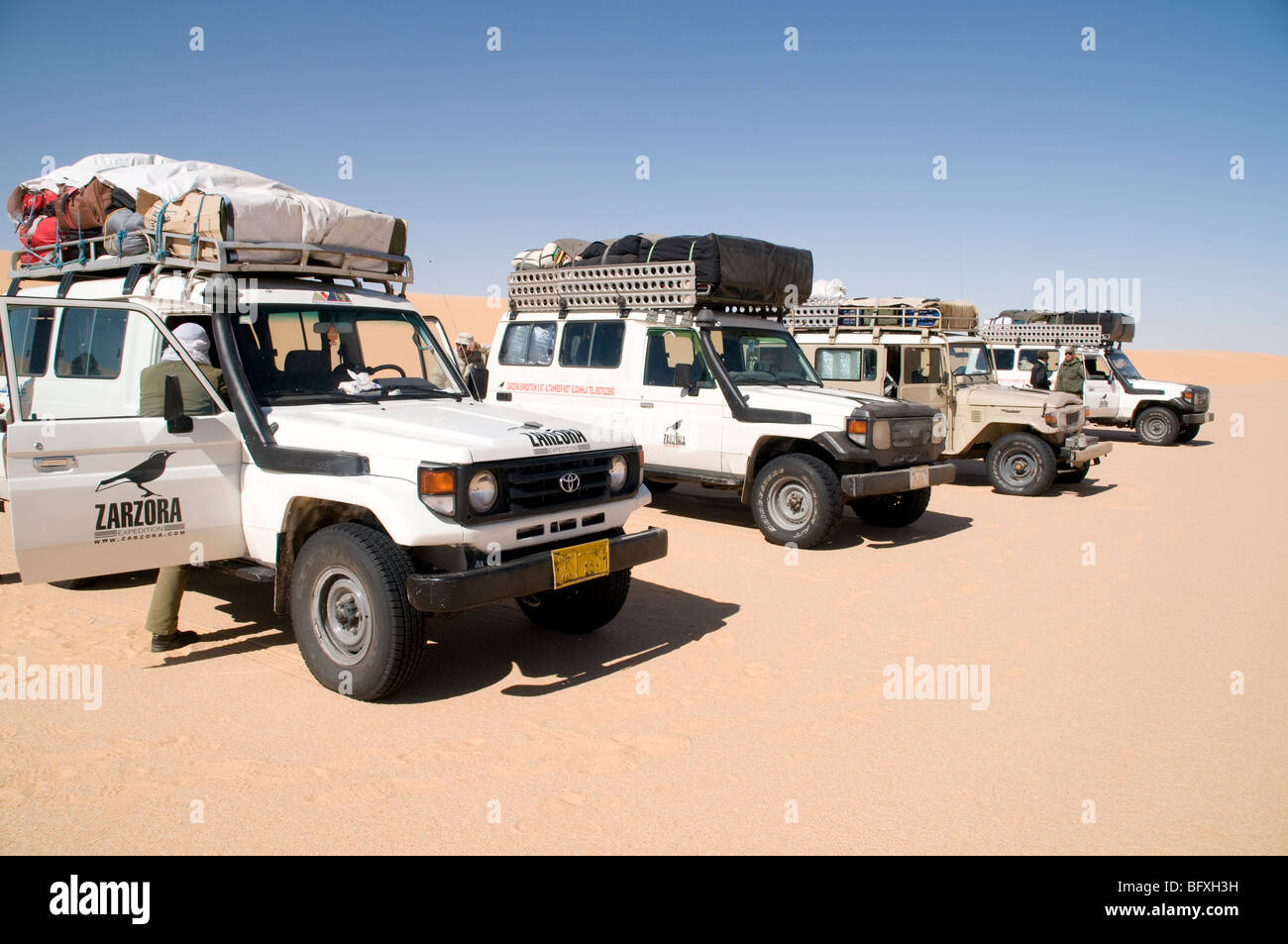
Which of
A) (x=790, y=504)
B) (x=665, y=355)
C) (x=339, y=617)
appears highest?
(x=665, y=355)

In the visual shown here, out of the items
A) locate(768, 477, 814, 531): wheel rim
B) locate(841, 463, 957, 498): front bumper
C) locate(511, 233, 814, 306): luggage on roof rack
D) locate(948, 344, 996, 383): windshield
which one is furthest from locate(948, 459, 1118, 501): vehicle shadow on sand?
locate(768, 477, 814, 531): wheel rim

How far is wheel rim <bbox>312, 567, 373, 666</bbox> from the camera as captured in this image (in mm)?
4441

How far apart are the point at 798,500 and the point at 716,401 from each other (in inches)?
49.1

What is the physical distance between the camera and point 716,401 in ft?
28.1

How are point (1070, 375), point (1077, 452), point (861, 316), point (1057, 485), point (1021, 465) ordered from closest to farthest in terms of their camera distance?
point (1077, 452)
point (1021, 465)
point (861, 316)
point (1057, 485)
point (1070, 375)

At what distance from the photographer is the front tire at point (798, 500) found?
8.00 metres

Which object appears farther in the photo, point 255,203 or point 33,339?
point 33,339

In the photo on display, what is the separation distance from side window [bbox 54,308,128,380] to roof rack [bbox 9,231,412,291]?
1.08 feet

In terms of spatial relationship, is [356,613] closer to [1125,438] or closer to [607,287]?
[607,287]

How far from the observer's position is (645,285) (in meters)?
8.82

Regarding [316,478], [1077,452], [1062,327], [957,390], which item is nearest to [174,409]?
[316,478]

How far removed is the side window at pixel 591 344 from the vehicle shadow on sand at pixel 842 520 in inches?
78.5

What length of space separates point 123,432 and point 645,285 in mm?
5360
